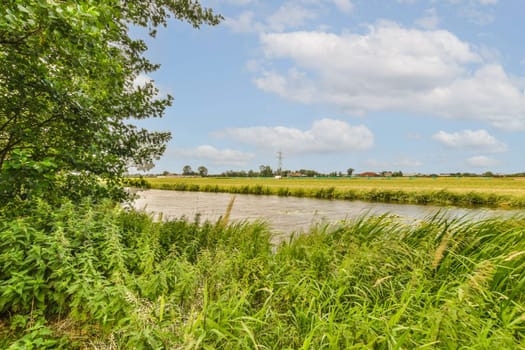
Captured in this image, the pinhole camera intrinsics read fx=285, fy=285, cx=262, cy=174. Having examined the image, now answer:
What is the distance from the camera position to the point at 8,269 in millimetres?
2695

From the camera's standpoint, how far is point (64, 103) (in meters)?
3.59

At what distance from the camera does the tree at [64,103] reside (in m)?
2.80

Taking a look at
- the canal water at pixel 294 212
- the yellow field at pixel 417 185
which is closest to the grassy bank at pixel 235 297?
the canal water at pixel 294 212

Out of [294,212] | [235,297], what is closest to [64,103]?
[235,297]

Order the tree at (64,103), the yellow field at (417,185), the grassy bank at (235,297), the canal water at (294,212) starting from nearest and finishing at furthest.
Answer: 1. the grassy bank at (235,297)
2. the tree at (64,103)
3. the canal water at (294,212)
4. the yellow field at (417,185)

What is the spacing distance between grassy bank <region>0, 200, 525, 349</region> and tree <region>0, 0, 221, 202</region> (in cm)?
61

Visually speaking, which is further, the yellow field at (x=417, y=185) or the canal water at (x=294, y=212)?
the yellow field at (x=417, y=185)

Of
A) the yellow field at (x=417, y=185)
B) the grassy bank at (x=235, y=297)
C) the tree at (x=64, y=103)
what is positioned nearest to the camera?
the grassy bank at (x=235, y=297)

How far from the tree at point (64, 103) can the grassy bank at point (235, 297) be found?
0.61m

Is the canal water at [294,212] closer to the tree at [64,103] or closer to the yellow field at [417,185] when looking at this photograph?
the tree at [64,103]

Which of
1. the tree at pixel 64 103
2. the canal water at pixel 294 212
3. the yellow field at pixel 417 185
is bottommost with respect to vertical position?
the canal water at pixel 294 212

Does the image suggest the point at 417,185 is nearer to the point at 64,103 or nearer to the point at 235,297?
the point at 235,297

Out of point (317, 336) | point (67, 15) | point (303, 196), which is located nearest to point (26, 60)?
point (67, 15)

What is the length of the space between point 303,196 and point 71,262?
30.5 m
